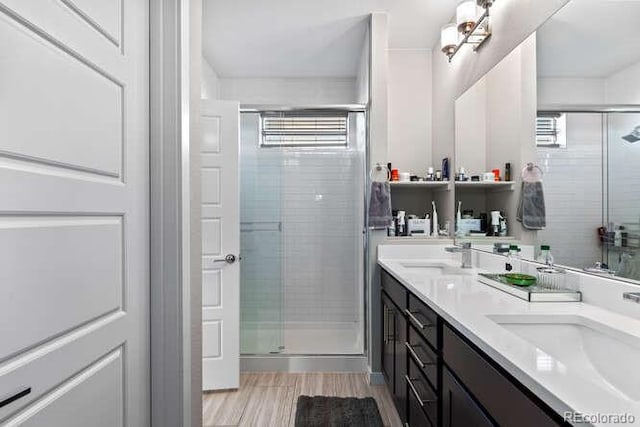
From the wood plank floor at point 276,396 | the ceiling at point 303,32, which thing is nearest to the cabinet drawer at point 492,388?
the wood plank floor at point 276,396

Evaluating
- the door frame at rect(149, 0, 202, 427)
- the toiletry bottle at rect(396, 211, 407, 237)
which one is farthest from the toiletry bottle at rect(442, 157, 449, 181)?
the door frame at rect(149, 0, 202, 427)

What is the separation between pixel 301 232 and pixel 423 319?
163 centimetres

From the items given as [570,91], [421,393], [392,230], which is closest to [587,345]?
[421,393]

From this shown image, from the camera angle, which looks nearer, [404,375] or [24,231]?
[24,231]

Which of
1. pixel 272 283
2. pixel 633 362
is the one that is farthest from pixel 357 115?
pixel 633 362

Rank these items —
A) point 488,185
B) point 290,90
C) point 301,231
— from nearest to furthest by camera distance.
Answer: point 488,185
point 301,231
point 290,90

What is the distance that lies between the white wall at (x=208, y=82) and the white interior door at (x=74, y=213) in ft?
6.41

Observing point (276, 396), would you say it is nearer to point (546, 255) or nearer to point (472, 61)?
point (546, 255)

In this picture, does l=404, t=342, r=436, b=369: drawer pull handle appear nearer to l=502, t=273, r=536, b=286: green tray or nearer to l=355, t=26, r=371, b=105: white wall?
l=502, t=273, r=536, b=286: green tray

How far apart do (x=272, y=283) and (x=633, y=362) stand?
2260mm

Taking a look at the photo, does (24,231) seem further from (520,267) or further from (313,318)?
(313,318)

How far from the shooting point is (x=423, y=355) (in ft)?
4.64

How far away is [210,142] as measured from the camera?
2.38m

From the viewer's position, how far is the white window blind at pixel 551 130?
51.7 inches
